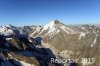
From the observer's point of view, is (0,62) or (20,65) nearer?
(0,62)

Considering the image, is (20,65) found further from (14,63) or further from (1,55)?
(1,55)

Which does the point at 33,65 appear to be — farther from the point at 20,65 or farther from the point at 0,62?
the point at 0,62

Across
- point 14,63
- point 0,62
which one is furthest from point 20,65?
point 0,62

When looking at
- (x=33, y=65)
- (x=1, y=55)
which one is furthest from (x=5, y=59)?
(x=33, y=65)

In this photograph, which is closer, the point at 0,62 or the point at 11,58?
the point at 0,62

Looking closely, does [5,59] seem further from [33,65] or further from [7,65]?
[33,65]

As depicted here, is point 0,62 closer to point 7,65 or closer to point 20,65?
point 7,65
